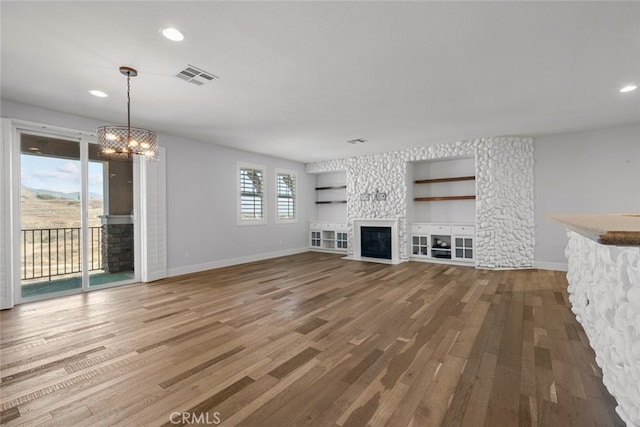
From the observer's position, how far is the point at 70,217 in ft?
14.0

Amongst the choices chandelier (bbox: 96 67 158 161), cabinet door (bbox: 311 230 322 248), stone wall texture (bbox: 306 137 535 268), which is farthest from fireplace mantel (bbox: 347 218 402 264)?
chandelier (bbox: 96 67 158 161)

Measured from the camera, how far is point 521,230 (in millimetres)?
5645

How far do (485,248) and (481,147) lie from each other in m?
2.10

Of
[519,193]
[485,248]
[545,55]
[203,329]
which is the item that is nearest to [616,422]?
[545,55]

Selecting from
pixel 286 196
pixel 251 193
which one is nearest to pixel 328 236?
pixel 286 196

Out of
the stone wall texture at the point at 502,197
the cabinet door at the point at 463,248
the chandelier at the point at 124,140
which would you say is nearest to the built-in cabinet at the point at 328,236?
the cabinet door at the point at 463,248

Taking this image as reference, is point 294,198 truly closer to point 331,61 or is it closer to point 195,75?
point 195,75

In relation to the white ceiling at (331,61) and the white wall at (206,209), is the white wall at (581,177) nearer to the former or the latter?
the white ceiling at (331,61)

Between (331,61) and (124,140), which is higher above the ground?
(331,61)

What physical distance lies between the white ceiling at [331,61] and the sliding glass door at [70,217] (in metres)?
0.70

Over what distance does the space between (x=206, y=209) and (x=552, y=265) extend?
706 cm

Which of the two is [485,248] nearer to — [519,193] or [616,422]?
[519,193]

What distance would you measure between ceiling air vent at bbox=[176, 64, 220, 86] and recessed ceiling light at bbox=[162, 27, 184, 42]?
0.45 m

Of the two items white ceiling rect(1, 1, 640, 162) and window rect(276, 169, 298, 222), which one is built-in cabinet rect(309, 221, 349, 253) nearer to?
window rect(276, 169, 298, 222)
